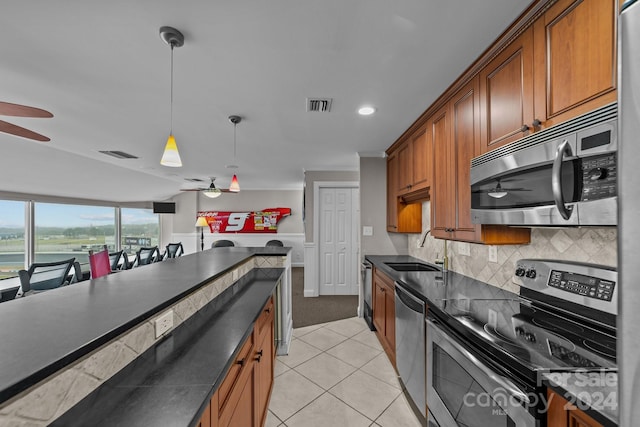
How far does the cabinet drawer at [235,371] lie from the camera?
0.96 meters

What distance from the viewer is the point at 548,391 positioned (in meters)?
0.87

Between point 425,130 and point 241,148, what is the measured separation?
7.88 ft

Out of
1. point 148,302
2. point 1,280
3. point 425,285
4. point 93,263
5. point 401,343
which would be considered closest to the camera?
point 148,302

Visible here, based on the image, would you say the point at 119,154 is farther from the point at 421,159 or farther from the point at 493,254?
the point at 493,254

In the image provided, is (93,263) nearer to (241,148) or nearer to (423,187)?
(241,148)

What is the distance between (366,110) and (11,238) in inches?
258

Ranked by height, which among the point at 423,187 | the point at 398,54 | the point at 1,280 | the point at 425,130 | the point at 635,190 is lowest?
the point at 1,280

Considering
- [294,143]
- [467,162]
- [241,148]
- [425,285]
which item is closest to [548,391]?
[425,285]

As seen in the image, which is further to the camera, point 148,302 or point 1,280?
point 1,280

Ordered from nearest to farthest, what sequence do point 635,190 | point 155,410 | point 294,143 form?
1. point 635,190
2. point 155,410
3. point 294,143

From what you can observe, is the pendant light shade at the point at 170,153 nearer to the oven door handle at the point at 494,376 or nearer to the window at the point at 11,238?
the oven door handle at the point at 494,376

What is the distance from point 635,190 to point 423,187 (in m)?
2.22

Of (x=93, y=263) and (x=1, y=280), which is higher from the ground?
(x=93, y=263)

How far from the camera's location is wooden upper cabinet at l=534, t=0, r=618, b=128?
0.94 metres
